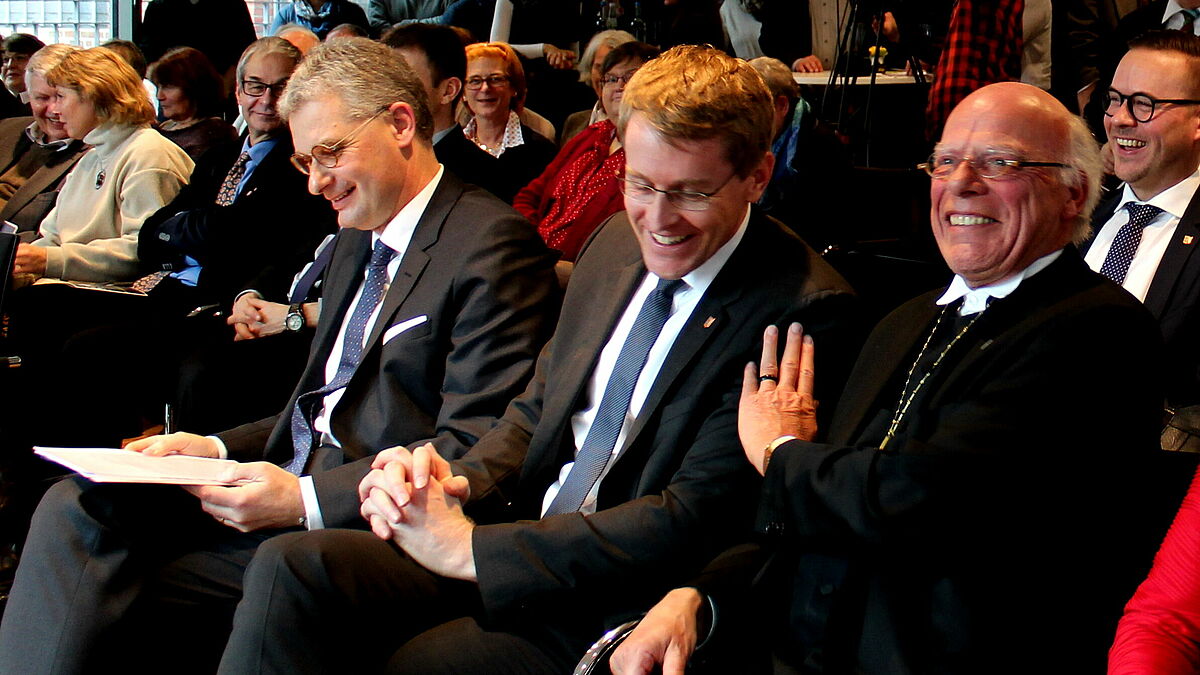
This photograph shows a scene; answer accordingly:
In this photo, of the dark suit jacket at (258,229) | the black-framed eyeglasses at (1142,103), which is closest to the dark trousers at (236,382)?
the dark suit jacket at (258,229)

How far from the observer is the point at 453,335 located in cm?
238

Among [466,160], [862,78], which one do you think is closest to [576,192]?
[466,160]

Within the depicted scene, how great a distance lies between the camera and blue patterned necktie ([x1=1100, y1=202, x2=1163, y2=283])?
2.90m

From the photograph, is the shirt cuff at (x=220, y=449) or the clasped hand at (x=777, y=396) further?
the shirt cuff at (x=220, y=449)

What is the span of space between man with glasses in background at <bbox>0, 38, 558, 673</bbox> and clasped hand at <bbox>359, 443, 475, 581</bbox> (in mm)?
224

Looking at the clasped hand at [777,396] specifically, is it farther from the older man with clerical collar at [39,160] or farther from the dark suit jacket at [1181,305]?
the older man with clerical collar at [39,160]

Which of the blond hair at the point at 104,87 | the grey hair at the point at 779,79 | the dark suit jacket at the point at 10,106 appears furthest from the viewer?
the dark suit jacket at the point at 10,106

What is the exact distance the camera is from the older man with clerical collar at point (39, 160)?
475 centimetres

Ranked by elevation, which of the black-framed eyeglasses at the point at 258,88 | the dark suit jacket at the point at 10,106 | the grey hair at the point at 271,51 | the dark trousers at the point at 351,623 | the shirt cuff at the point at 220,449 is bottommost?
the dark suit jacket at the point at 10,106

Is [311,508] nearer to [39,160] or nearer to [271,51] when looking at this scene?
[271,51]

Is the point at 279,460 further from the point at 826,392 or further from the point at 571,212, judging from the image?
the point at 571,212

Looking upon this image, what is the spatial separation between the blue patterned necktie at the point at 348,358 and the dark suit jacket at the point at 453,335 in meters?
0.09

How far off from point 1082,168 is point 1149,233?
3.97ft

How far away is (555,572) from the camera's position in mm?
1939
